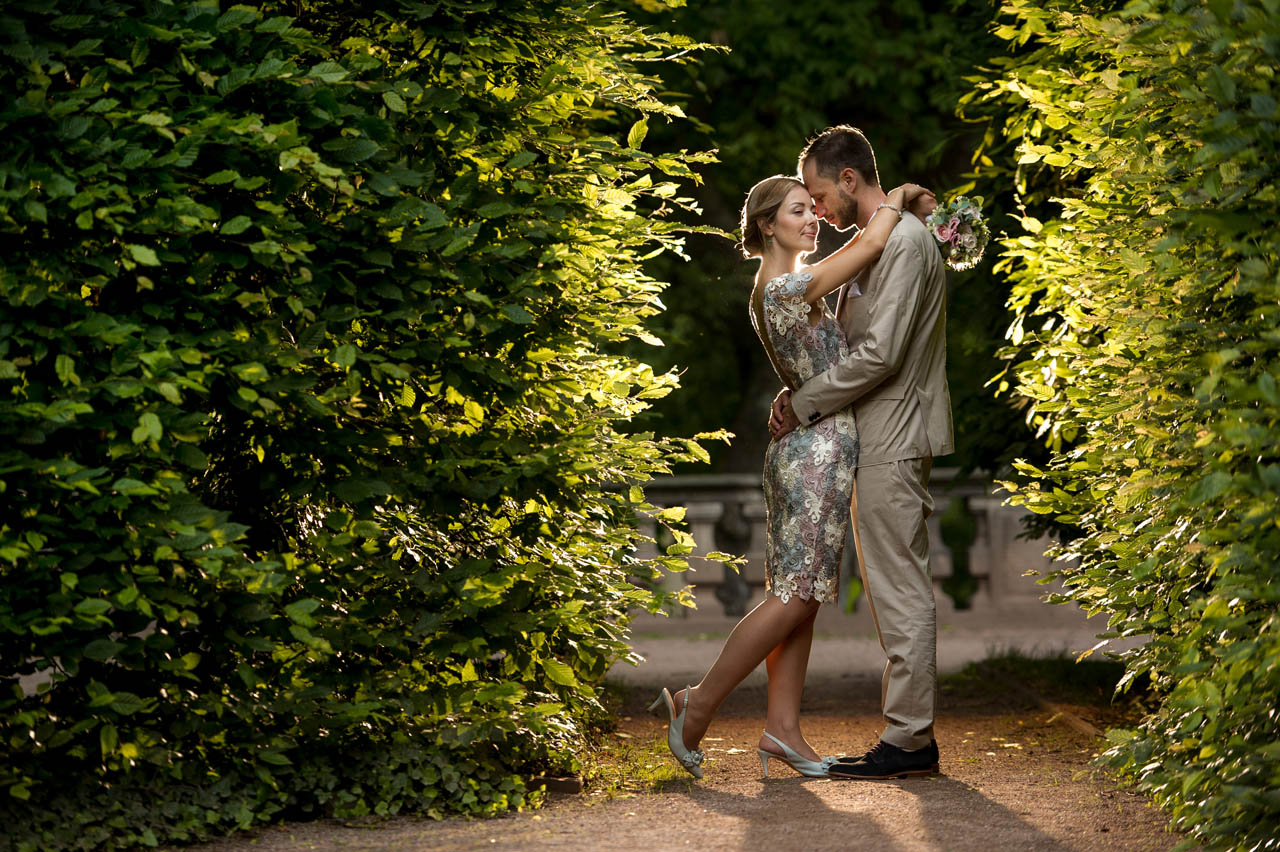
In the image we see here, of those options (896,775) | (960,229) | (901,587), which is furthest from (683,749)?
(960,229)

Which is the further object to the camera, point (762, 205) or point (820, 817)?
point (762, 205)

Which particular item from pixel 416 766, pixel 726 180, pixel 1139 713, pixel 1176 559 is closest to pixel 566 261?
pixel 416 766

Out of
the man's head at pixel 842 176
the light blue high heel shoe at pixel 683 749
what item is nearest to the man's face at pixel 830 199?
the man's head at pixel 842 176

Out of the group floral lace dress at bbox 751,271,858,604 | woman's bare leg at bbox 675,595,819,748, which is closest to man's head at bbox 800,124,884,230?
floral lace dress at bbox 751,271,858,604

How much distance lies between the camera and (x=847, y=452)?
17.5ft

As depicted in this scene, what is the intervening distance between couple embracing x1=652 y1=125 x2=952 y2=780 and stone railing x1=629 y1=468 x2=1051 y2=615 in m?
7.72

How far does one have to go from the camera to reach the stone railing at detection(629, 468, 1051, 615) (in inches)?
519

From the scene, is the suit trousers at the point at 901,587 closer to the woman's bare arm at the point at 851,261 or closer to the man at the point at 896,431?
the man at the point at 896,431

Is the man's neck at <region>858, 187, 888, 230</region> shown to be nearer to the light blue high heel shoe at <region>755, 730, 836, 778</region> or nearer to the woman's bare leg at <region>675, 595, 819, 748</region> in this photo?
the woman's bare leg at <region>675, 595, 819, 748</region>

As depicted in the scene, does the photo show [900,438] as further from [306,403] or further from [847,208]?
[306,403]

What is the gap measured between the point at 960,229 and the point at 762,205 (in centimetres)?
85

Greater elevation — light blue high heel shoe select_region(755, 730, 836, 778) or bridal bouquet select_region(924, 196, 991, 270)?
bridal bouquet select_region(924, 196, 991, 270)

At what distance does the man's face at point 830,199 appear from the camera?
18.1 ft

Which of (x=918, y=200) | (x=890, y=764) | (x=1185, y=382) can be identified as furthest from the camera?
(x=918, y=200)
